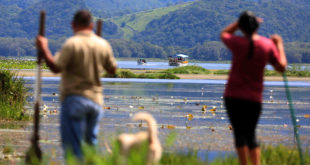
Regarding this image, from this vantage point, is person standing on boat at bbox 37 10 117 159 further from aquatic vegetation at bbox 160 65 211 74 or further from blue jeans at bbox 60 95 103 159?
aquatic vegetation at bbox 160 65 211 74

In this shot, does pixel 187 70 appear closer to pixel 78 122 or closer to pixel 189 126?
pixel 189 126

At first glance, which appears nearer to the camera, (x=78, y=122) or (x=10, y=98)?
(x=78, y=122)

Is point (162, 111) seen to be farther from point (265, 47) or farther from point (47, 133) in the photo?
point (265, 47)

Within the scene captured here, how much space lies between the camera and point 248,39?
307 inches

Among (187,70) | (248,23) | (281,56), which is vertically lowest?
(187,70)

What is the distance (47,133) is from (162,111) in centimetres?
879

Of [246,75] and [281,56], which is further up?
[281,56]

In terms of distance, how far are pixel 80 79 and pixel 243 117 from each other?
196 centimetres

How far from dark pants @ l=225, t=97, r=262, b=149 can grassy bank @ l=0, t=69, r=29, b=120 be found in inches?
502

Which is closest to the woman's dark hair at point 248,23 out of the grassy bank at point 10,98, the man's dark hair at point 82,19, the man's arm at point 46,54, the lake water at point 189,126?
the man's dark hair at point 82,19

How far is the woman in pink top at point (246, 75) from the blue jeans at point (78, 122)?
5.25ft

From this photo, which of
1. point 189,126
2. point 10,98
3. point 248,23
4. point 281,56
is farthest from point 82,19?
point 10,98

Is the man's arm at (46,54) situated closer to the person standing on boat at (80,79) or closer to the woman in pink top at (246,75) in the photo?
the person standing on boat at (80,79)

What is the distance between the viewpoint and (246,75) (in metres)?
7.82
